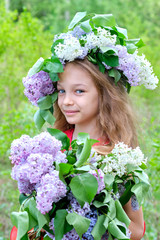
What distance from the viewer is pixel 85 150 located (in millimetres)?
1521

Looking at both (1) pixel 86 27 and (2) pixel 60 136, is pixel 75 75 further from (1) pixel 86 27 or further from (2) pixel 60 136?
(2) pixel 60 136

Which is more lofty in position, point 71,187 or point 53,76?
point 53,76

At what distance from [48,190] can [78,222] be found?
0.60 ft

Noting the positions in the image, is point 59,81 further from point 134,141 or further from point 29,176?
point 29,176

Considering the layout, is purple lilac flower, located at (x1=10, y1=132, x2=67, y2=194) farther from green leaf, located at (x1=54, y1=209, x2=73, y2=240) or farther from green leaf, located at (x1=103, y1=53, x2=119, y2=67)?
green leaf, located at (x1=103, y1=53, x2=119, y2=67)

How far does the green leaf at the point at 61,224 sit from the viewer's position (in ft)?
4.97

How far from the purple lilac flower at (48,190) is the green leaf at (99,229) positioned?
7.8 inches

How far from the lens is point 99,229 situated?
5.08 ft

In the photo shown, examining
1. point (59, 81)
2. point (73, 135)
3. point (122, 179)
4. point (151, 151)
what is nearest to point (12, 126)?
point (151, 151)

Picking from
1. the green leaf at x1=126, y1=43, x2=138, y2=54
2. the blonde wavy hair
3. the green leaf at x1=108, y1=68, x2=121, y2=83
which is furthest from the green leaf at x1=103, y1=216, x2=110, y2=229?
the green leaf at x1=126, y1=43, x2=138, y2=54

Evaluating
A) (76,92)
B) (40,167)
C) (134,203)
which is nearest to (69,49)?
(76,92)

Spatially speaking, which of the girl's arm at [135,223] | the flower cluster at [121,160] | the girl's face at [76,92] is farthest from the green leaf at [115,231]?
the girl's face at [76,92]

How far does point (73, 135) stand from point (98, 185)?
2.52 ft

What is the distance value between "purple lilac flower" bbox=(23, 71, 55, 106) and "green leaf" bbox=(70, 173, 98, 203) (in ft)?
2.33
